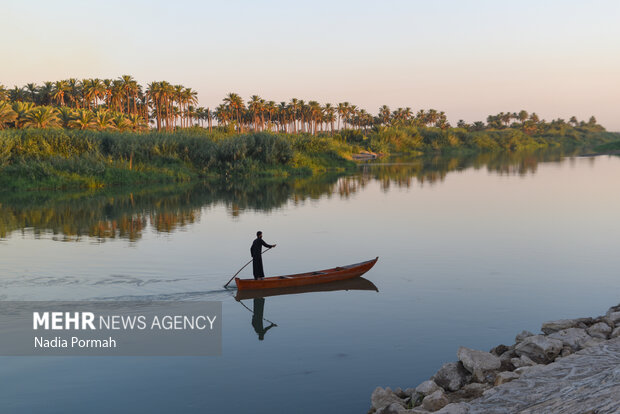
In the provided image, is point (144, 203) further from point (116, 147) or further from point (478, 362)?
point (478, 362)

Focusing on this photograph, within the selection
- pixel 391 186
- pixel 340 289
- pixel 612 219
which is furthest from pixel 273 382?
pixel 391 186

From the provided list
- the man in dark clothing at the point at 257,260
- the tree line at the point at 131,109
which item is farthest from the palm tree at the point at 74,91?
the man in dark clothing at the point at 257,260

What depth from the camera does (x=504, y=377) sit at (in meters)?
9.87

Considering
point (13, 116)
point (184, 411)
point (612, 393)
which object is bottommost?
point (184, 411)

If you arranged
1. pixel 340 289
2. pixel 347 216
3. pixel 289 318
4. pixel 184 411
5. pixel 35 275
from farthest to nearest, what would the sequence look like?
pixel 347 216, pixel 35 275, pixel 340 289, pixel 289 318, pixel 184 411

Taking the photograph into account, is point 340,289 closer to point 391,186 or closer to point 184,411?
point 184,411

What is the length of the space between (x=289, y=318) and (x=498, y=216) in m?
22.9

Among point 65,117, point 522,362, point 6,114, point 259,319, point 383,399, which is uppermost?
point 65,117

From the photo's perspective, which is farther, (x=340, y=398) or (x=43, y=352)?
(x=43, y=352)

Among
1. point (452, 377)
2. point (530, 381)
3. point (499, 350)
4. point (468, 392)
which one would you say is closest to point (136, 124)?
point (499, 350)

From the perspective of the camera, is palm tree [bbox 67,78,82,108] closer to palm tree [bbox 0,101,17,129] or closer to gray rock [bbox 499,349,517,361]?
palm tree [bbox 0,101,17,129]

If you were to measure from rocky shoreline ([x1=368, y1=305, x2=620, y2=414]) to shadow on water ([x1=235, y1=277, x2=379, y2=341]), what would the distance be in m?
6.09

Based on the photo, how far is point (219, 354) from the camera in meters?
13.1

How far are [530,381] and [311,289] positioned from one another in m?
9.82
